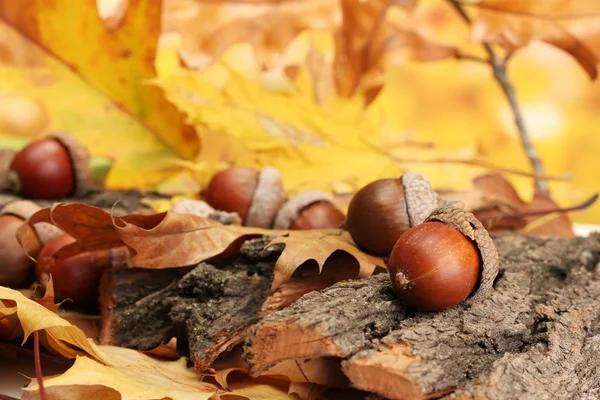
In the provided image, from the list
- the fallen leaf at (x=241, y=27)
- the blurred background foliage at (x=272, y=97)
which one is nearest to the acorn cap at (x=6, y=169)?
the blurred background foliage at (x=272, y=97)

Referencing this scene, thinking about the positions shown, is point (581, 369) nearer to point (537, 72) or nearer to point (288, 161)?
point (288, 161)

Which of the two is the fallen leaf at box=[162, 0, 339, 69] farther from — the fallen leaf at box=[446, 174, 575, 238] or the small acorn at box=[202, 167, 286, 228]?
the small acorn at box=[202, 167, 286, 228]

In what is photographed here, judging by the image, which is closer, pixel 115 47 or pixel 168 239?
pixel 168 239

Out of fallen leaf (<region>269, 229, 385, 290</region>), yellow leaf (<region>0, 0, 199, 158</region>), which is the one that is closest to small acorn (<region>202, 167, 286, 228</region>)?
fallen leaf (<region>269, 229, 385, 290</region>)

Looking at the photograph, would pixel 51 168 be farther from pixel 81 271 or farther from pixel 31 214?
pixel 81 271

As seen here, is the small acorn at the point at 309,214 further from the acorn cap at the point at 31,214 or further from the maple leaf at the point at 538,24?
the maple leaf at the point at 538,24

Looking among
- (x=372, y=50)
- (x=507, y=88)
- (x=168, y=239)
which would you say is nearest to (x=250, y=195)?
(x=168, y=239)

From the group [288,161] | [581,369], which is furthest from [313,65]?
[581,369]

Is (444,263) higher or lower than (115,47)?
lower
